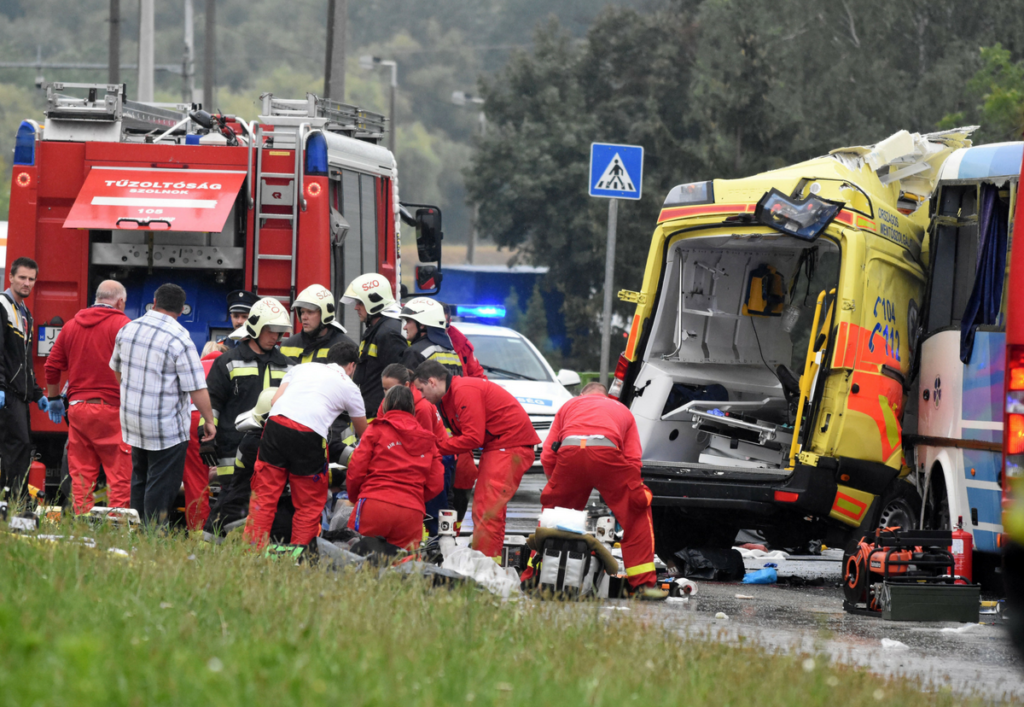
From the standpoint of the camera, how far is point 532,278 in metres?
39.3

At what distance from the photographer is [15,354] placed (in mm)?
9328

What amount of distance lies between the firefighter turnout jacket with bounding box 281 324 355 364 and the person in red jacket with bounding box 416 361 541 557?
1086 millimetres

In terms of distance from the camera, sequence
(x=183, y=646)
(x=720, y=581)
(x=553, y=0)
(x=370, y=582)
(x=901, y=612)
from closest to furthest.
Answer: (x=183, y=646) → (x=370, y=582) → (x=901, y=612) → (x=720, y=581) → (x=553, y=0)

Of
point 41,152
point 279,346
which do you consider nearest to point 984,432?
point 279,346

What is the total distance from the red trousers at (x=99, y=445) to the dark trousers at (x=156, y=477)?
33 centimetres

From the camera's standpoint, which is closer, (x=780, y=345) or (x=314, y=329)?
(x=314, y=329)

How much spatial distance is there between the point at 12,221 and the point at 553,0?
67.5 meters

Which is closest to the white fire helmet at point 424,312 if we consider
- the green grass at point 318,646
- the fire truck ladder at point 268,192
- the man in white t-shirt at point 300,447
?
the fire truck ladder at point 268,192

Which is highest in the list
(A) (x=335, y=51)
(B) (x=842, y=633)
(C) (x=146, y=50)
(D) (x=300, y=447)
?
(C) (x=146, y=50)

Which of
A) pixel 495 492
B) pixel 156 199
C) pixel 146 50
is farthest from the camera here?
pixel 146 50

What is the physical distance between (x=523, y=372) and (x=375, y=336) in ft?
16.4

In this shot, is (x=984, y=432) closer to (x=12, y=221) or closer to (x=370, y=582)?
(x=370, y=582)

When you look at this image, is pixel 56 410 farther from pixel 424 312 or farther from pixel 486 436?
pixel 486 436

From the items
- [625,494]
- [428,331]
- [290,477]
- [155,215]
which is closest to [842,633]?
[625,494]
